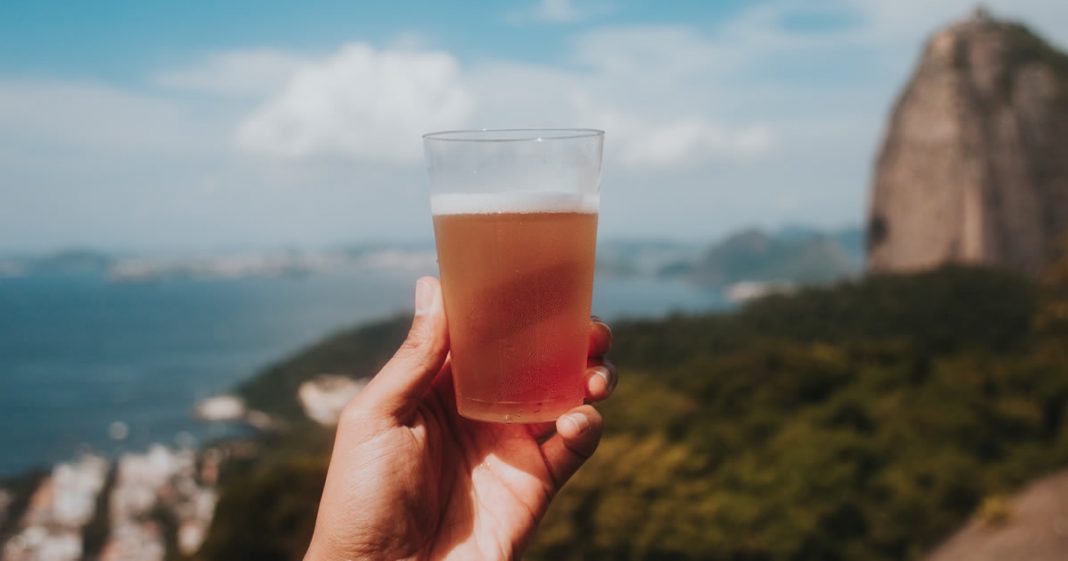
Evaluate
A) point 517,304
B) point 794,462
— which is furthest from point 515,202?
point 794,462

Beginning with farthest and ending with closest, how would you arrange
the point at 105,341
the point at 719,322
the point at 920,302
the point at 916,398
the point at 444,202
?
1. the point at 105,341
2. the point at 920,302
3. the point at 719,322
4. the point at 916,398
5. the point at 444,202

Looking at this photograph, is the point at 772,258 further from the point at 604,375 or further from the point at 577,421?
the point at 577,421

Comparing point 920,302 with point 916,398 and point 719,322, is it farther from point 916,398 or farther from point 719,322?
point 916,398

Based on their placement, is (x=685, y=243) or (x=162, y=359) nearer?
(x=162, y=359)

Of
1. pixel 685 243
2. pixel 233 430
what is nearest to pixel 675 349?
A: pixel 233 430

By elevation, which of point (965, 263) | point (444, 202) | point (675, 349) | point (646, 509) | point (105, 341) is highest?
point (444, 202)

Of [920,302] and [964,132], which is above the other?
[964,132]

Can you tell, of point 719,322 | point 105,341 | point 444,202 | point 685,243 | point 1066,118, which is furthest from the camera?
point 685,243

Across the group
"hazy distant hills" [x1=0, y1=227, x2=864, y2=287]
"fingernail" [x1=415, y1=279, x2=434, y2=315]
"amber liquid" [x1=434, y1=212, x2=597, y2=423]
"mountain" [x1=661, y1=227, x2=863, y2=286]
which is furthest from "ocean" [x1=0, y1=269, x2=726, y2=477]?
"amber liquid" [x1=434, y1=212, x2=597, y2=423]
